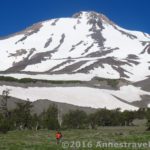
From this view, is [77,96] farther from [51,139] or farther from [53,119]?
[51,139]

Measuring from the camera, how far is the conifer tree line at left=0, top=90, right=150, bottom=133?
93.4 metres

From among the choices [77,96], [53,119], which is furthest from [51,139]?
[77,96]

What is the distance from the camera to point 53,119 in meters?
94.7

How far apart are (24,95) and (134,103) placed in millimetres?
48864

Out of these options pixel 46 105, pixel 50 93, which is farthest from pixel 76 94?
pixel 46 105

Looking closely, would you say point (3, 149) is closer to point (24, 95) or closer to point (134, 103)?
point (24, 95)

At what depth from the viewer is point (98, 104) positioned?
166m

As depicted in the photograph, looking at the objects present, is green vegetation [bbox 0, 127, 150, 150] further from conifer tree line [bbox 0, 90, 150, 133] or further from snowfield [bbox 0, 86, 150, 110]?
Result: snowfield [bbox 0, 86, 150, 110]

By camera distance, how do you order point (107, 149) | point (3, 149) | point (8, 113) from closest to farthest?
point (107, 149) → point (3, 149) → point (8, 113)

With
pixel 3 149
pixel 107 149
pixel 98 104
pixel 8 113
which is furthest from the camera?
pixel 98 104

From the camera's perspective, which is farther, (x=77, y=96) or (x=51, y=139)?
(x=77, y=96)

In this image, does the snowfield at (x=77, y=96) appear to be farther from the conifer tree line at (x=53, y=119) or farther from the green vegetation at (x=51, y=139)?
the green vegetation at (x=51, y=139)

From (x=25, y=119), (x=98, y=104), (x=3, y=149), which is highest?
(x=98, y=104)

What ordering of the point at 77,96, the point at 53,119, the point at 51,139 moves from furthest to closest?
the point at 77,96 < the point at 53,119 < the point at 51,139
